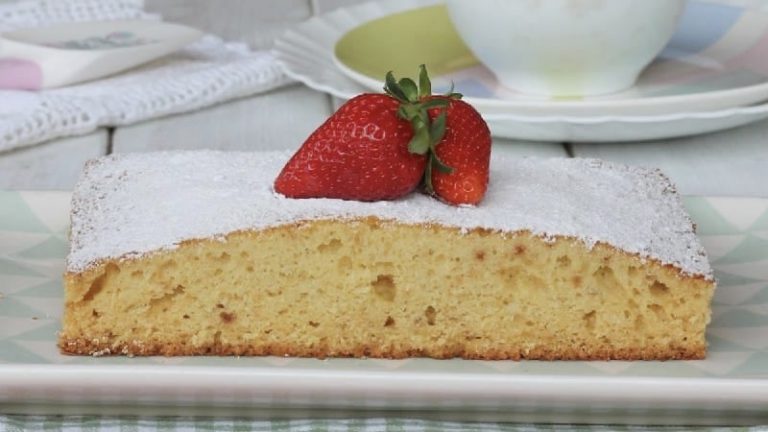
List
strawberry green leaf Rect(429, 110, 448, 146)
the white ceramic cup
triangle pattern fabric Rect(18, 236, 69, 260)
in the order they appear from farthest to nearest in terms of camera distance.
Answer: the white ceramic cup < triangle pattern fabric Rect(18, 236, 69, 260) < strawberry green leaf Rect(429, 110, 448, 146)

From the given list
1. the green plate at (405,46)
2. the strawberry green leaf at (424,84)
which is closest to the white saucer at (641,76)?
the green plate at (405,46)

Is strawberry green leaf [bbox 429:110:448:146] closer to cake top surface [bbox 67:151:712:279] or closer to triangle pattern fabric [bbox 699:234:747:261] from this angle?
cake top surface [bbox 67:151:712:279]

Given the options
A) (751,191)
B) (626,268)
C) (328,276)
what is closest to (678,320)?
(626,268)

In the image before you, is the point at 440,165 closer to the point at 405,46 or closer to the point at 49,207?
the point at 49,207

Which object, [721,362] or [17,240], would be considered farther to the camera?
[17,240]

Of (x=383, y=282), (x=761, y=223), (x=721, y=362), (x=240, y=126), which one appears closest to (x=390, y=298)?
(x=383, y=282)

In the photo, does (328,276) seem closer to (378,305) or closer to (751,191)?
(378,305)

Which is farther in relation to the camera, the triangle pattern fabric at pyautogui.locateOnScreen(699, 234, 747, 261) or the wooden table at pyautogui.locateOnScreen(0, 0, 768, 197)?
the wooden table at pyautogui.locateOnScreen(0, 0, 768, 197)

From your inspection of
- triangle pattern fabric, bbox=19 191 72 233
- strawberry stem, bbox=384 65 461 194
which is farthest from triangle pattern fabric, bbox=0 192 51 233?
strawberry stem, bbox=384 65 461 194
